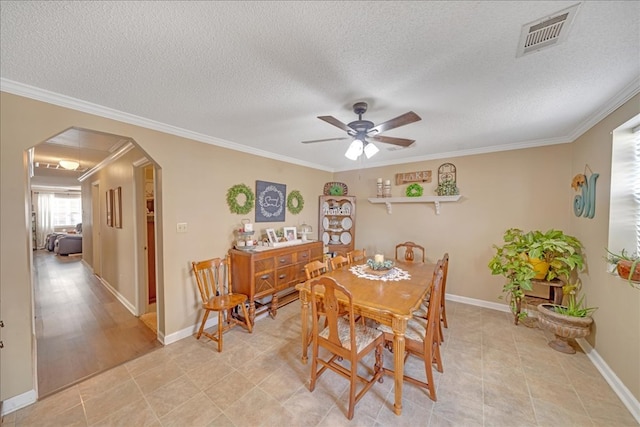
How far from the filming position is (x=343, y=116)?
2334 mm

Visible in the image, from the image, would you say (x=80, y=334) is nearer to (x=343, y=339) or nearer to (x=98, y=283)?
(x=98, y=283)

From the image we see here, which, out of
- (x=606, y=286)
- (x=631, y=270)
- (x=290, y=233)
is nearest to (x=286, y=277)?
(x=290, y=233)

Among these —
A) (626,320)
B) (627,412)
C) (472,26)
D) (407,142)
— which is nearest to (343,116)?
(407,142)

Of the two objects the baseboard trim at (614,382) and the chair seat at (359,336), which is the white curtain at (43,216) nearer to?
the chair seat at (359,336)

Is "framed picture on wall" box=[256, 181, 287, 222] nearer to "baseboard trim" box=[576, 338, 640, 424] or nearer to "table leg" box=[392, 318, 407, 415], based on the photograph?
"table leg" box=[392, 318, 407, 415]

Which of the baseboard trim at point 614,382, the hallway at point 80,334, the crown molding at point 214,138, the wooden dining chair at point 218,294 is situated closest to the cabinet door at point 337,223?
the crown molding at point 214,138

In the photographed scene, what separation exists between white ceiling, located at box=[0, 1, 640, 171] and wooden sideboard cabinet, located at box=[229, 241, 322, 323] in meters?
1.68

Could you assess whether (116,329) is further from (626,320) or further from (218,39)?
(626,320)

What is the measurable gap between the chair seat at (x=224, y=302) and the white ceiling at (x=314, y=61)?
2003 millimetres

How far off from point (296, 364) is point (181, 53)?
264 cm

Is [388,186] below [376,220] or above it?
above

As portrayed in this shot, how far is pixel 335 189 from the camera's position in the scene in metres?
4.89

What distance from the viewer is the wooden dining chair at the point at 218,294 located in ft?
8.59

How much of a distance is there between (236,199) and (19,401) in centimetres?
249
